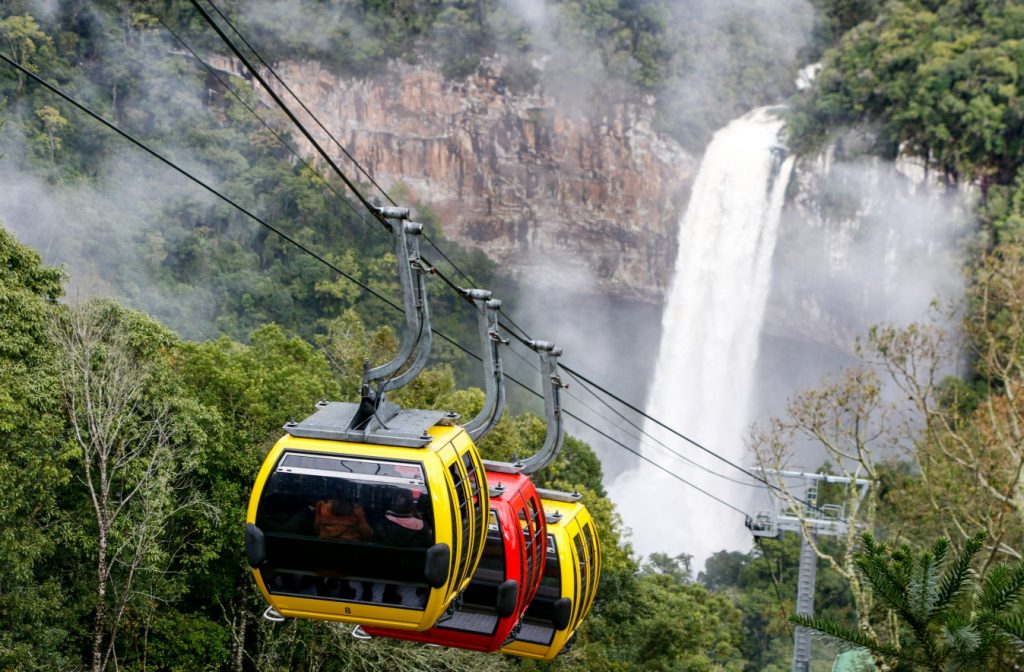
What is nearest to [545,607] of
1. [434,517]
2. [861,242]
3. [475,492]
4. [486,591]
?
[486,591]

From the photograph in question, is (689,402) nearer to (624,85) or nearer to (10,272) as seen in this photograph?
(624,85)

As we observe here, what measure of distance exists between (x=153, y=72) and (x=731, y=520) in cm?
2619

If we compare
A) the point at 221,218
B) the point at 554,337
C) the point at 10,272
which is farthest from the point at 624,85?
the point at 10,272

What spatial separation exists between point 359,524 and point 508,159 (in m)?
42.4

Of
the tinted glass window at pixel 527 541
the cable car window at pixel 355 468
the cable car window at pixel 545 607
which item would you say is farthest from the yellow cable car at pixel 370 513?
the cable car window at pixel 545 607

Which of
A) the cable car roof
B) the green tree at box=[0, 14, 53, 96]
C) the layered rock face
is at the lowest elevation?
the cable car roof

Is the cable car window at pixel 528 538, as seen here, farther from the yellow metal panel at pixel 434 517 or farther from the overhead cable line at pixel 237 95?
the overhead cable line at pixel 237 95

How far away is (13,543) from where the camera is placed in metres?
12.6

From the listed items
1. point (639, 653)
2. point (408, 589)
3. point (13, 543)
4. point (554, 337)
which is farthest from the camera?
point (554, 337)

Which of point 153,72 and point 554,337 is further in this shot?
point 554,337

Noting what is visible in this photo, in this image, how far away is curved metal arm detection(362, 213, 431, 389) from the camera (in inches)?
306

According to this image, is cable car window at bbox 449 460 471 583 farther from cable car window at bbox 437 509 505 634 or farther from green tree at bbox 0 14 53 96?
green tree at bbox 0 14 53 96

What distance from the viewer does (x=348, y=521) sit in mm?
7645

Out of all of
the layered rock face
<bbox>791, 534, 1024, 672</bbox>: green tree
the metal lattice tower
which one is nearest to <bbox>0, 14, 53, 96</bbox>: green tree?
the layered rock face
